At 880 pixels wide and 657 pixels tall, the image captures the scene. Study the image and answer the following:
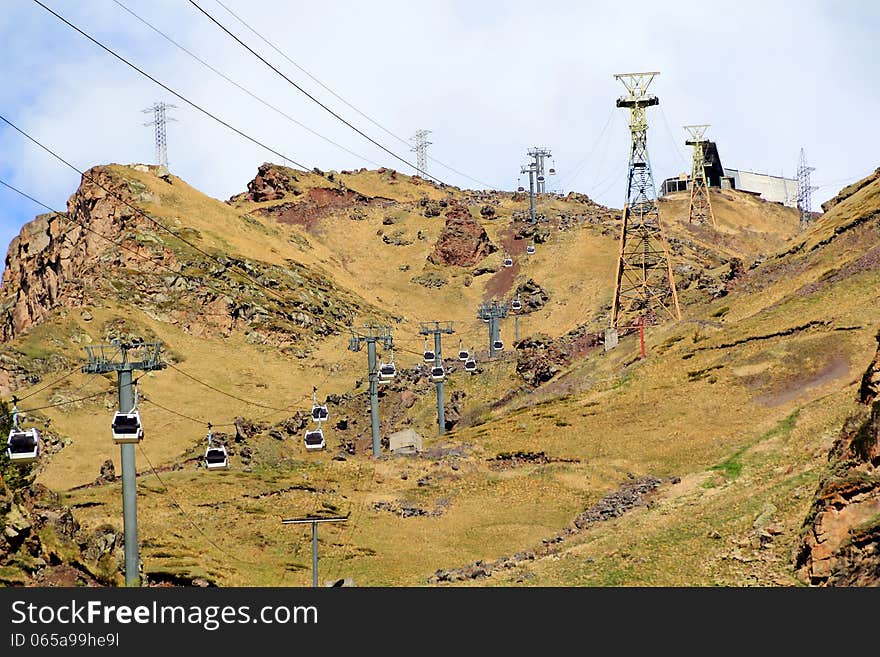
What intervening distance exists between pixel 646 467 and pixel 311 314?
8275 cm

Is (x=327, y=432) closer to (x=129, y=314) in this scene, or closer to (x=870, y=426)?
(x=129, y=314)

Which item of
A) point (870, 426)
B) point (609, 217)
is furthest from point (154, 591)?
point (609, 217)

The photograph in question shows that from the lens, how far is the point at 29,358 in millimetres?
114562

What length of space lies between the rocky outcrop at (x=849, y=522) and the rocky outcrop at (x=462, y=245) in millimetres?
139079

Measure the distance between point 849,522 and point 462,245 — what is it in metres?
144

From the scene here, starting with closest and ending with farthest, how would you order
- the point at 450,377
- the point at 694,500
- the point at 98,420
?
the point at 694,500, the point at 98,420, the point at 450,377

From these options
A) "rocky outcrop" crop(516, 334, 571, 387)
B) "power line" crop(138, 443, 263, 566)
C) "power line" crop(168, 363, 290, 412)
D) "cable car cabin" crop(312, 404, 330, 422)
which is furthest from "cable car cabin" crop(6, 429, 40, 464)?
"power line" crop(168, 363, 290, 412)

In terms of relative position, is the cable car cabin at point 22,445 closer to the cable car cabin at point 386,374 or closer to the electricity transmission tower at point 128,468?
the electricity transmission tower at point 128,468

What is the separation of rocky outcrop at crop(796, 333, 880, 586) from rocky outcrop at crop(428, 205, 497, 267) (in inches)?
5476

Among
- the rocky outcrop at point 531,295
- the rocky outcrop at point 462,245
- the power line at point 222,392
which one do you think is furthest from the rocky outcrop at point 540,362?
the rocky outcrop at point 462,245

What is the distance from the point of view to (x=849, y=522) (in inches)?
1289

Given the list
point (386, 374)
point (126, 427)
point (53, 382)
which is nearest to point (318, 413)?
point (386, 374)

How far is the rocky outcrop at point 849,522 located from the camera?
102 feet

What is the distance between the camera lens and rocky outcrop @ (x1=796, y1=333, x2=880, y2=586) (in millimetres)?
Result: 31000
